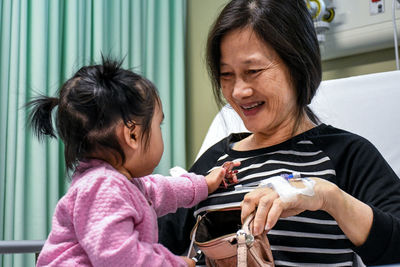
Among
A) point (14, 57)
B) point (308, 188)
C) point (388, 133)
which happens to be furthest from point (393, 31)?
point (14, 57)

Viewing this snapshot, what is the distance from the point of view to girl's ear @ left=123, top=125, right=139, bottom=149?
1066 millimetres

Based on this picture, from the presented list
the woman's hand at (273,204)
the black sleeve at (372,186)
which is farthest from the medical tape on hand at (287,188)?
the black sleeve at (372,186)

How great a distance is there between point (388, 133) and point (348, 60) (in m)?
0.70

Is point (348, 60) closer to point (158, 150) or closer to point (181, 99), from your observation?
point (181, 99)

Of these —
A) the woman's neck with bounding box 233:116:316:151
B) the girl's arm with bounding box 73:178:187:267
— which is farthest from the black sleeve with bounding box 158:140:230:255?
the girl's arm with bounding box 73:178:187:267

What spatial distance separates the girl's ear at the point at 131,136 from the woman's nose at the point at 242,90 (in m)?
0.32

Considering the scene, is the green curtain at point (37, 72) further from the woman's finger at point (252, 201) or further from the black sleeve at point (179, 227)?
the woman's finger at point (252, 201)

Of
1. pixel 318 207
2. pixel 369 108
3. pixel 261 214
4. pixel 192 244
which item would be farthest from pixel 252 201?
pixel 369 108

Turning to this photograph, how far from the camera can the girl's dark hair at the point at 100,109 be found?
104 centimetres

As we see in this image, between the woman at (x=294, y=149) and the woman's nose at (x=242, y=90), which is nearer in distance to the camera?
the woman at (x=294, y=149)

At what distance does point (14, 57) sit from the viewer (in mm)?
2217

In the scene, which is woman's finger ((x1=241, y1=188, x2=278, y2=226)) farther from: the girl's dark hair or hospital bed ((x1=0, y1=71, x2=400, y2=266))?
hospital bed ((x1=0, y1=71, x2=400, y2=266))

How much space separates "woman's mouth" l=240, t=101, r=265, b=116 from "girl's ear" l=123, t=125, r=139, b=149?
36cm

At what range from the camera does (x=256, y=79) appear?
128cm
